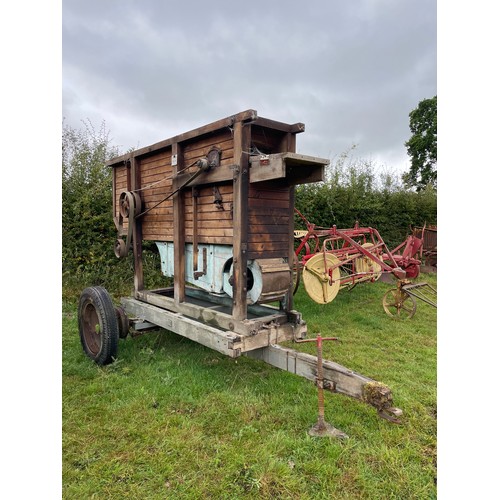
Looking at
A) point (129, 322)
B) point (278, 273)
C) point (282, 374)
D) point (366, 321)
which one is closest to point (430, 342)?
point (366, 321)

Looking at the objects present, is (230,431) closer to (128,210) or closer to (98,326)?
(98,326)

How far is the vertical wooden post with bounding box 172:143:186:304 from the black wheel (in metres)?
0.85

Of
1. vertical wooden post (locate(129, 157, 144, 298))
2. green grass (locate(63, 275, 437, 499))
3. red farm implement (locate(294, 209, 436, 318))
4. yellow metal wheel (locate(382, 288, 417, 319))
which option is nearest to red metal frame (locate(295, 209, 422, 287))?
red farm implement (locate(294, 209, 436, 318))

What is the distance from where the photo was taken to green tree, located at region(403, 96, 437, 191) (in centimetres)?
2291

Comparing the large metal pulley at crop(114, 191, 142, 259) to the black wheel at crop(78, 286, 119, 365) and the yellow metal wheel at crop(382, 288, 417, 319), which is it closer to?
the black wheel at crop(78, 286, 119, 365)

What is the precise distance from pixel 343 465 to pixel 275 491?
0.57 metres

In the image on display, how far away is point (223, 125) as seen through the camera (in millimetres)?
3479

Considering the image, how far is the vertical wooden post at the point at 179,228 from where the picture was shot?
415 cm

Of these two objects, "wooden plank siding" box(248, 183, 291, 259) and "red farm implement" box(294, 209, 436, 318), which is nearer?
"wooden plank siding" box(248, 183, 291, 259)

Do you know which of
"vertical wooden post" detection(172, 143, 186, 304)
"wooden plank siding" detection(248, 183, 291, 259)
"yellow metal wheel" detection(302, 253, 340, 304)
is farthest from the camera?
"yellow metal wheel" detection(302, 253, 340, 304)

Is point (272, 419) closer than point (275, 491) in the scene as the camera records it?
No

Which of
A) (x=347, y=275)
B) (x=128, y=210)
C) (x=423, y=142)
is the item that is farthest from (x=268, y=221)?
(x=423, y=142)

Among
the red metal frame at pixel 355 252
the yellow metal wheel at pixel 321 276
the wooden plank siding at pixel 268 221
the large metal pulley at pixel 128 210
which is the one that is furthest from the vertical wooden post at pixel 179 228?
the red metal frame at pixel 355 252

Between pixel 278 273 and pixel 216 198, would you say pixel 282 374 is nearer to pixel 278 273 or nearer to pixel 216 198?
pixel 278 273
